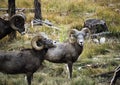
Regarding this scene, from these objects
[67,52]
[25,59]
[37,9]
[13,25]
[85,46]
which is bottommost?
[37,9]

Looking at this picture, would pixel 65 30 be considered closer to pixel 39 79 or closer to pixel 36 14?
pixel 36 14

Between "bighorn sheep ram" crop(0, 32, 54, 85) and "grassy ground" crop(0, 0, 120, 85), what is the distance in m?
0.68

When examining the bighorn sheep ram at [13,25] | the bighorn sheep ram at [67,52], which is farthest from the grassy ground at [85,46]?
the bighorn sheep ram at [13,25]

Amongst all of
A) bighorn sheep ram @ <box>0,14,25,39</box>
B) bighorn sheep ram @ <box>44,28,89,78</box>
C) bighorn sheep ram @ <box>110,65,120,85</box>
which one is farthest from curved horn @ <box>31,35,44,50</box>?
bighorn sheep ram @ <box>110,65,120,85</box>

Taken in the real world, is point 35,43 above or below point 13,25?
above

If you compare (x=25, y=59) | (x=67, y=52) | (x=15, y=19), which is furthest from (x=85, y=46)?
(x=25, y=59)

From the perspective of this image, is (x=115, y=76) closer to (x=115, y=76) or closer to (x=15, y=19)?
(x=115, y=76)

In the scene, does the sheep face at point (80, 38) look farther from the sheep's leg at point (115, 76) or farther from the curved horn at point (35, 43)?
the sheep's leg at point (115, 76)

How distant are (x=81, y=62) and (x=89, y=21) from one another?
17.5ft

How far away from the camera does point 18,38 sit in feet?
58.9

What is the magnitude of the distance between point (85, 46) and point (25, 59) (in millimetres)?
5321

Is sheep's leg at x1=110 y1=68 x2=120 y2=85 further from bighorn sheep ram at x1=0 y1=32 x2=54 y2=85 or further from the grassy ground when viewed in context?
bighorn sheep ram at x1=0 y1=32 x2=54 y2=85

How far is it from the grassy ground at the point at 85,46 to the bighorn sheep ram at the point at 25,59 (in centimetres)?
68

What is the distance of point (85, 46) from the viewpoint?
17109mm
